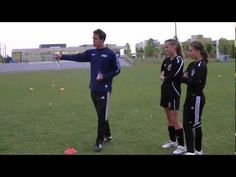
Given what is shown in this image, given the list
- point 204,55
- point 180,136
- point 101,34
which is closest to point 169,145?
point 180,136

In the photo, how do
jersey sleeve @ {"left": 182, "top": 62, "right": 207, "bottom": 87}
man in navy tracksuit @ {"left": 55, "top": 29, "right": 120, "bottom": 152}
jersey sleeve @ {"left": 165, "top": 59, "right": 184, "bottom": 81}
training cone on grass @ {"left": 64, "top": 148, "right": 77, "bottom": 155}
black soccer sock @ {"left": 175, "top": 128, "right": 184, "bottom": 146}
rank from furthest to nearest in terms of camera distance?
man in navy tracksuit @ {"left": 55, "top": 29, "right": 120, "bottom": 152}
training cone on grass @ {"left": 64, "top": 148, "right": 77, "bottom": 155}
black soccer sock @ {"left": 175, "top": 128, "right": 184, "bottom": 146}
jersey sleeve @ {"left": 165, "top": 59, "right": 184, "bottom": 81}
jersey sleeve @ {"left": 182, "top": 62, "right": 207, "bottom": 87}

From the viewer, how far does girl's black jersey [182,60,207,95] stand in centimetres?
503

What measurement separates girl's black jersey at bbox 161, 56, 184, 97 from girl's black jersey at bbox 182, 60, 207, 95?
402 mm

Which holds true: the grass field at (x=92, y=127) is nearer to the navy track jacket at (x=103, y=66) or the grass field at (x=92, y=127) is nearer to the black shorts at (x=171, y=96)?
the black shorts at (x=171, y=96)

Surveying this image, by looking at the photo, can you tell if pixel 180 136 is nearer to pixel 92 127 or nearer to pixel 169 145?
pixel 169 145

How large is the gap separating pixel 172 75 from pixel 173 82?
130 mm

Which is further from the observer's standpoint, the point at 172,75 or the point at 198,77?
the point at 172,75

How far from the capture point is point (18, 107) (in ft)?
38.4

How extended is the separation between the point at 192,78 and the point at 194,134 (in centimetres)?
88

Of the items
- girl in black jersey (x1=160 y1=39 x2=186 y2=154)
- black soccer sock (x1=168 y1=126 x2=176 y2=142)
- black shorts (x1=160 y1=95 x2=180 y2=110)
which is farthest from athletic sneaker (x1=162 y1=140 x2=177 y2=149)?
black shorts (x1=160 y1=95 x2=180 y2=110)

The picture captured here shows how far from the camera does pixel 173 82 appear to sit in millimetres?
5691

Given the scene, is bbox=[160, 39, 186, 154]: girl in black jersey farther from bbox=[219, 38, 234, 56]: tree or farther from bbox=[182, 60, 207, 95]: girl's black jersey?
bbox=[219, 38, 234, 56]: tree

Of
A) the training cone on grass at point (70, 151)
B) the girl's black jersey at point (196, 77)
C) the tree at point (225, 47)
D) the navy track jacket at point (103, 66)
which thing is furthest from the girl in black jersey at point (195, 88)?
the tree at point (225, 47)

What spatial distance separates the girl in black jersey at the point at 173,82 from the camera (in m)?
5.61
